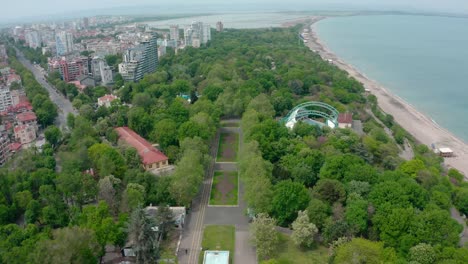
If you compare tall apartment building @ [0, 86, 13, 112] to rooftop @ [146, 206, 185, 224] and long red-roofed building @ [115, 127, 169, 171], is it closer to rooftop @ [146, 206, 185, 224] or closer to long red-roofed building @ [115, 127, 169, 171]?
long red-roofed building @ [115, 127, 169, 171]

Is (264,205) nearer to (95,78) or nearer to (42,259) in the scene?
(42,259)

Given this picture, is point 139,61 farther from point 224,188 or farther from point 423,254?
point 423,254

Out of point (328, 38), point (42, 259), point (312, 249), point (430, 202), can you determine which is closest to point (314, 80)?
point (430, 202)

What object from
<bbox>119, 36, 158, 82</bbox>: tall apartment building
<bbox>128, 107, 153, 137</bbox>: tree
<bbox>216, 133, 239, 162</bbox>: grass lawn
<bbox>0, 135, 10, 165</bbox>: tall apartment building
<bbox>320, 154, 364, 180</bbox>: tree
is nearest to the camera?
<bbox>320, 154, 364, 180</bbox>: tree

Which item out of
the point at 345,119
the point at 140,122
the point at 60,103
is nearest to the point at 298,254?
the point at 345,119

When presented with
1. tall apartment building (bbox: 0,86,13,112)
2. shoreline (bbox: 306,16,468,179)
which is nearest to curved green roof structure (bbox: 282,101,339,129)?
shoreline (bbox: 306,16,468,179)

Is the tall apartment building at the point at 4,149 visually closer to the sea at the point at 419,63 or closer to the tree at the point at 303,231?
the tree at the point at 303,231
